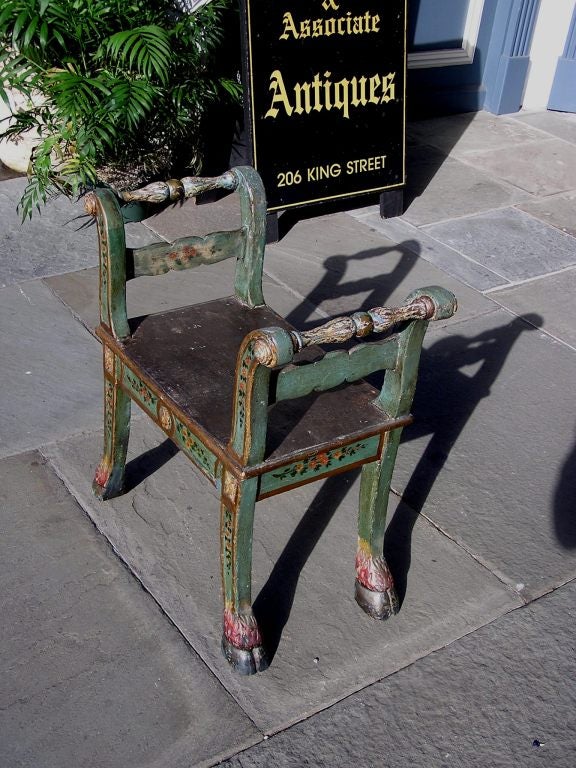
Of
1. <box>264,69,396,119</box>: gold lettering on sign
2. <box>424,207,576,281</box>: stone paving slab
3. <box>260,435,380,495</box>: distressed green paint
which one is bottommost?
<box>424,207,576,281</box>: stone paving slab

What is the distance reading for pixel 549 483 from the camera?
341cm

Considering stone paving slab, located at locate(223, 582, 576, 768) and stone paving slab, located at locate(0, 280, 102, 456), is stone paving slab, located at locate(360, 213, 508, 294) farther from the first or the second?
stone paving slab, located at locate(223, 582, 576, 768)

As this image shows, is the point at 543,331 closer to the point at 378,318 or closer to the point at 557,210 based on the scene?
the point at 557,210

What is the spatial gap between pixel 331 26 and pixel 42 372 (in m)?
2.49

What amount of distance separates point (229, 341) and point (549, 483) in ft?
4.71

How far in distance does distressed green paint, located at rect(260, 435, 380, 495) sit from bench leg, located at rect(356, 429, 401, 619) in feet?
0.57

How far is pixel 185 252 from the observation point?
9.19 feet

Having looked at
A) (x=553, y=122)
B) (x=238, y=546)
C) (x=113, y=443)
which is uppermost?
(x=238, y=546)

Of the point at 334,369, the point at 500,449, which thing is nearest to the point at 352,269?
the point at 500,449

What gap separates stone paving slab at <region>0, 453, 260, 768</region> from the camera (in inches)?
93.0

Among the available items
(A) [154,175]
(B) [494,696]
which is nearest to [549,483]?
(B) [494,696]

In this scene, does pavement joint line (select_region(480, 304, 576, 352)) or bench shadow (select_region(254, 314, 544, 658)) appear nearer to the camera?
bench shadow (select_region(254, 314, 544, 658))

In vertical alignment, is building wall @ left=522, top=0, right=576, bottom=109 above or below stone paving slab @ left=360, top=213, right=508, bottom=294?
above

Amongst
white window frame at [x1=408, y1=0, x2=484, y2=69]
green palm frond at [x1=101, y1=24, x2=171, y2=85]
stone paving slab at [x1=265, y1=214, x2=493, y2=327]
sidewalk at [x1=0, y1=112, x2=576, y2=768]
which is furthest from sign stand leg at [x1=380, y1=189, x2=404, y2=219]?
white window frame at [x1=408, y1=0, x2=484, y2=69]
